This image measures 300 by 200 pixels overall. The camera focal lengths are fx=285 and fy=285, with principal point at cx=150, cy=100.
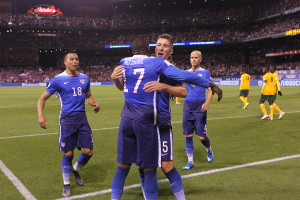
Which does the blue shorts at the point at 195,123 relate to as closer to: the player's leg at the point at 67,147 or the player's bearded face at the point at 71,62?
the player's leg at the point at 67,147

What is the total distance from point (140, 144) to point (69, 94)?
2.10 m

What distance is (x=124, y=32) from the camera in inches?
2862

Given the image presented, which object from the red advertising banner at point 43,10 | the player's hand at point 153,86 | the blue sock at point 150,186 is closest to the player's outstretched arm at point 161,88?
the player's hand at point 153,86

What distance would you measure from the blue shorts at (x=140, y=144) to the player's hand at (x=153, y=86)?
44 cm

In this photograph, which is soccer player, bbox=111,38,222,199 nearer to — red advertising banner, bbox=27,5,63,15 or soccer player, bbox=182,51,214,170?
soccer player, bbox=182,51,214,170

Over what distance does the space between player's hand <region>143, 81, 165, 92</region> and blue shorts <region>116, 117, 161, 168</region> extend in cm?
44

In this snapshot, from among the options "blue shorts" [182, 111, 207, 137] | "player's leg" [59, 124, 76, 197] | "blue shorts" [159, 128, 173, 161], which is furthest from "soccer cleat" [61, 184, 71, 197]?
"blue shorts" [182, 111, 207, 137]

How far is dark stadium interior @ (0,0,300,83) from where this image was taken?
6247 cm

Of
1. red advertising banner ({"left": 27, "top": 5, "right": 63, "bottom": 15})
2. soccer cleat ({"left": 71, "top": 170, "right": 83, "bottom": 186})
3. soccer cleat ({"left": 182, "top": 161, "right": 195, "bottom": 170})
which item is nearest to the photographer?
soccer cleat ({"left": 71, "top": 170, "right": 83, "bottom": 186})

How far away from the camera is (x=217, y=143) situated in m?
8.09

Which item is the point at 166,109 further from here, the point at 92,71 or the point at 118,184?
the point at 92,71

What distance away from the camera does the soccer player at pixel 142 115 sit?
320cm

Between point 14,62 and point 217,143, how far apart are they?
217 feet

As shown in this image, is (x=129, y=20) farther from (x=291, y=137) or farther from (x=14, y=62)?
(x=291, y=137)
